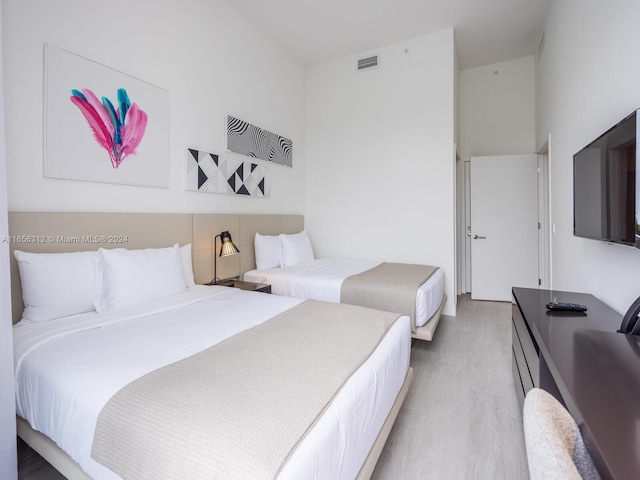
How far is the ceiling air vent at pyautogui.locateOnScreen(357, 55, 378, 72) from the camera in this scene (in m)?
4.20

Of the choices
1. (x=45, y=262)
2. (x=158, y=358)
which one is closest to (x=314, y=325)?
(x=158, y=358)

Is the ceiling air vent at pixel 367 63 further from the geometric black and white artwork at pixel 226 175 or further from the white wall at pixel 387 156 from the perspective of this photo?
the geometric black and white artwork at pixel 226 175

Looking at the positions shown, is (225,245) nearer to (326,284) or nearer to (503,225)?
(326,284)

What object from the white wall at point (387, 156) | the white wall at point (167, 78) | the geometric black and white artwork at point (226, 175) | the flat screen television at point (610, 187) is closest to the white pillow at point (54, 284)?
the white wall at point (167, 78)

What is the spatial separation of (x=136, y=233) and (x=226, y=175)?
3.73ft

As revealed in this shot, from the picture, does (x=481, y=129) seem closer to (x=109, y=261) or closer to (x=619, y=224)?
(x=619, y=224)

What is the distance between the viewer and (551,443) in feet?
1.73

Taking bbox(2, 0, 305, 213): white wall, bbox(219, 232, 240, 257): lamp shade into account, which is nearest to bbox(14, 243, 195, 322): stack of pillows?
bbox(2, 0, 305, 213): white wall

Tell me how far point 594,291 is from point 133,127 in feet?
11.2

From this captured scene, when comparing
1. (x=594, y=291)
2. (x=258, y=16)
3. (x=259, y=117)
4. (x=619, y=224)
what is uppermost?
(x=258, y=16)

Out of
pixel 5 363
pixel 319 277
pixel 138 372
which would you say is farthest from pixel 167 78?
pixel 138 372

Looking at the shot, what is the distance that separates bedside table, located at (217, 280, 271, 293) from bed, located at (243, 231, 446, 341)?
0.36 feet

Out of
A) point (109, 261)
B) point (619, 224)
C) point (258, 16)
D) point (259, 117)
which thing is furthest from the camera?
point (259, 117)

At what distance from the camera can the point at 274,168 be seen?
4031 mm
